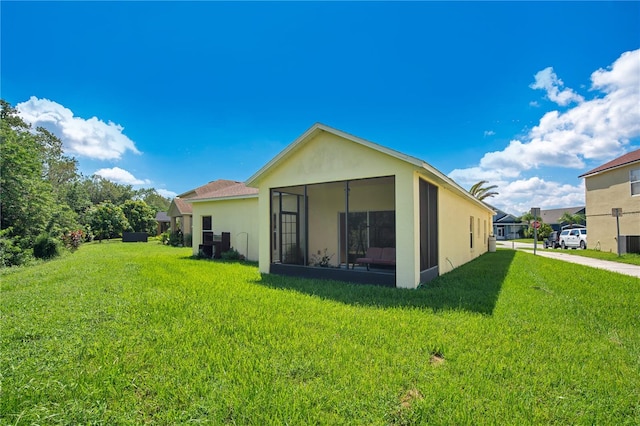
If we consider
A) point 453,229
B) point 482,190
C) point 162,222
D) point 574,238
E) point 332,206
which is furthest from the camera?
point 162,222

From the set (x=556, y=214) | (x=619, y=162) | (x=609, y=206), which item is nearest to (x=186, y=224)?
(x=609, y=206)

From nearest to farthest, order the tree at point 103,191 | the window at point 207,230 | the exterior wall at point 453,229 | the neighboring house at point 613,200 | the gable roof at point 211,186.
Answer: the exterior wall at point 453,229 < the window at point 207,230 < the neighboring house at point 613,200 < the gable roof at point 211,186 < the tree at point 103,191

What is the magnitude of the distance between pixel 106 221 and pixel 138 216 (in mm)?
3945

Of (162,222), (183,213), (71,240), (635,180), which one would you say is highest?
(635,180)

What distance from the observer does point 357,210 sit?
11.6 meters

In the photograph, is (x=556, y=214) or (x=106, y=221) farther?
(x=556, y=214)

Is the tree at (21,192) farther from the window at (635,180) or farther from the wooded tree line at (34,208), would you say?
the window at (635,180)

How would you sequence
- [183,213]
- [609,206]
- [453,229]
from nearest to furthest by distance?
1. [453,229]
2. [609,206]
3. [183,213]

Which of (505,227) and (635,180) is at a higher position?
(635,180)

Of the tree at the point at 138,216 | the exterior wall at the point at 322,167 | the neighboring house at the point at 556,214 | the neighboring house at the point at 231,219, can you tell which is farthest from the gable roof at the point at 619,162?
the tree at the point at 138,216

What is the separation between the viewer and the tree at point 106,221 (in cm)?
2981

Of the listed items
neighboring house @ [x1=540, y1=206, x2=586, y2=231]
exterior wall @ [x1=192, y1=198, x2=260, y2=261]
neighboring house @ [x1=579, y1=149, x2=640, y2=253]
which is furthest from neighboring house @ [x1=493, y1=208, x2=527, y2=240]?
exterior wall @ [x1=192, y1=198, x2=260, y2=261]

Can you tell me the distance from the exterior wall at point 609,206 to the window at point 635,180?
0.53 feet

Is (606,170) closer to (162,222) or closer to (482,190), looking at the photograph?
(482,190)
